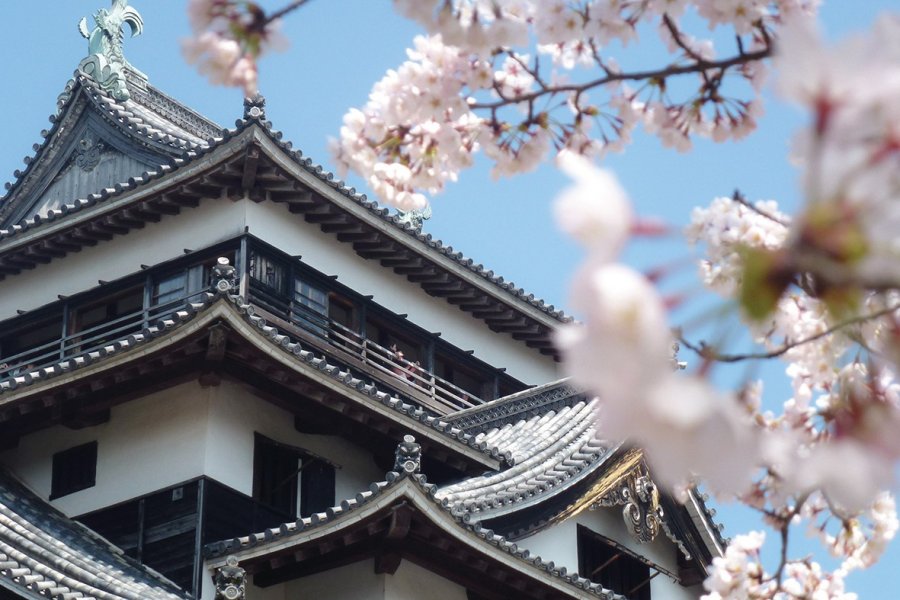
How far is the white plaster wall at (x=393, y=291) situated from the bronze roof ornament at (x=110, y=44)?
213 inches

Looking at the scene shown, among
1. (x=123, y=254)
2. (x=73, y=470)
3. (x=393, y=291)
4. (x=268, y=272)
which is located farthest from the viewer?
(x=393, y=291)

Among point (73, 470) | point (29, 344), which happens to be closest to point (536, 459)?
point (73, 470)

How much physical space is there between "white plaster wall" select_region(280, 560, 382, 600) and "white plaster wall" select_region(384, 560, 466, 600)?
14cm

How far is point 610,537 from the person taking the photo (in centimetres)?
1923

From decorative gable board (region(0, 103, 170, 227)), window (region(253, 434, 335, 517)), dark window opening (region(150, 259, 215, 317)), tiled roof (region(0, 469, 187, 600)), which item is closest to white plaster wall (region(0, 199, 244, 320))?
dark window opening (region(150, 259, 215, 317))

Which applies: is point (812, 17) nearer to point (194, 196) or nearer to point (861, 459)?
point (861, 459)

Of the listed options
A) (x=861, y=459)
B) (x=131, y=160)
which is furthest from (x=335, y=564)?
(x=861, y=459)

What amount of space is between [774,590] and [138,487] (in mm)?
11389

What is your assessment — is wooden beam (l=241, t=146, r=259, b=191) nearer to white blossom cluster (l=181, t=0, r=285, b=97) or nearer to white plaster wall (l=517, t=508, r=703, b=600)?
white plaster wall (l=517, t=508, r=703, b=600)

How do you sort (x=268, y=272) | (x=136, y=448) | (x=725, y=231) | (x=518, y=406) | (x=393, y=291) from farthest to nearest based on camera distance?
(x=518, y=406) → (x=393, y=291) → (x=268, y=272) → (x=136, y=448) → (x=725, y=231)

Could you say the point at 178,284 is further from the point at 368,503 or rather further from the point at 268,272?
the point at 368,503

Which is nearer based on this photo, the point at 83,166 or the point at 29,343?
the point at 29,343

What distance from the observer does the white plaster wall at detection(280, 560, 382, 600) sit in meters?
15.6

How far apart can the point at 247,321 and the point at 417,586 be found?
3.40 metres
